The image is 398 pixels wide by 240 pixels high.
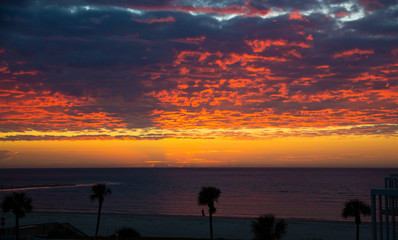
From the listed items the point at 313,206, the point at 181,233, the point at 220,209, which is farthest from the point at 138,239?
the point at 313,206

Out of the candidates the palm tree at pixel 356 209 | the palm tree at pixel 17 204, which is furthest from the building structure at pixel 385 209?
the palm tree at pixel 17 204

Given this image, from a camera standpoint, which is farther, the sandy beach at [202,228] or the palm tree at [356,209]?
the sandy beach at [202,228]

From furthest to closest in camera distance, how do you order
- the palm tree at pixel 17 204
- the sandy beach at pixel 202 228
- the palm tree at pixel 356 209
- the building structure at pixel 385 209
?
1. the sandy beach at pixel 202 228
2. the palm tree at pixel 356 209
3. the palm tree at pixel 17 204
4. the building structure at pixel 385 209

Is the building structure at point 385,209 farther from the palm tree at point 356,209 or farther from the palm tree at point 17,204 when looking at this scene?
the palm tree at point 17,204

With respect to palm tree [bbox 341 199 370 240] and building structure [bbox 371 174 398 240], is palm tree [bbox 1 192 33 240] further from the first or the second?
palm tree [bbox 341 199 370 240]

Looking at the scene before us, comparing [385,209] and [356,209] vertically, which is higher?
[385,209]

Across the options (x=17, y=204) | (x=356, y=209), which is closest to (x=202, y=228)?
(x=356, y=209)

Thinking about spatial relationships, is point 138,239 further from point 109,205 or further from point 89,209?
point 109,205

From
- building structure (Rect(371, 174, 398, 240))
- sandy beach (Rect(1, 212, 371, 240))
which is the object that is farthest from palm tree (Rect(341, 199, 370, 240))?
building structure (Rect(371, 174, 398, 240))

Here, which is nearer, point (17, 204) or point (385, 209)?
point (385, 209)

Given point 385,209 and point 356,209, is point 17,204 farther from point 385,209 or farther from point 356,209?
point 356,209

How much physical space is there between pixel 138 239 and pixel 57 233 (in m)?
9.71

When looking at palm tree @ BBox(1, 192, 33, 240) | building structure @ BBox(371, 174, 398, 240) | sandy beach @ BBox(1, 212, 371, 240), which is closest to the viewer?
building structure @ BBox(371, 174, 398, 240)

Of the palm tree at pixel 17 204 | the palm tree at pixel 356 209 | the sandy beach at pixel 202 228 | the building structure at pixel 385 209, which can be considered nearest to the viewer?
the building structure at pixel 385 209
